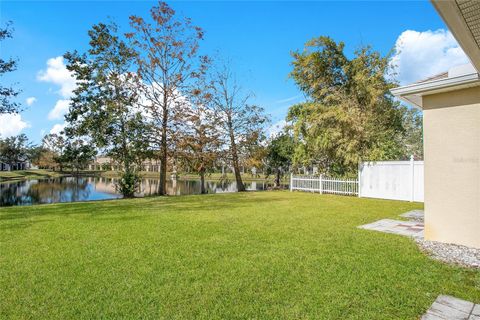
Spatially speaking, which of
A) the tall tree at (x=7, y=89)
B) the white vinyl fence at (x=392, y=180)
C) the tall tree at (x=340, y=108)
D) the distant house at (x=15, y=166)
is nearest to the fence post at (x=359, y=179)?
the white vinyl fence at (x=392, y=180)

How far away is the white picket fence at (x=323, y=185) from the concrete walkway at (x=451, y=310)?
10.4 m

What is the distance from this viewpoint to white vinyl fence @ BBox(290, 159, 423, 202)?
34.1 feet

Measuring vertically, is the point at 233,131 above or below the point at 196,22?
below

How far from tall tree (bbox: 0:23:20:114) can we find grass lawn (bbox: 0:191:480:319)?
337 inches

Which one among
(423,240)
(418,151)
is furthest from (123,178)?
(418,151)

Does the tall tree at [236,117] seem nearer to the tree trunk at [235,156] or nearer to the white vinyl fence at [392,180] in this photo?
the tree trunk at [235,156]

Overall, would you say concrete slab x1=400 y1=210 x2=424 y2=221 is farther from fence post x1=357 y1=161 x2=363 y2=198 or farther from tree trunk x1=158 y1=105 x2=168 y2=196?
tree trunk x1=158 y1=105 x2=168 y2=196

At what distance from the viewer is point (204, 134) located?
16.5m

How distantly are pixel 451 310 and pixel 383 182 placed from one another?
10000 millimetres

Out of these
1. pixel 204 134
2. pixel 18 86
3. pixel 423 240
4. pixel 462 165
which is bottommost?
pixel 423 240

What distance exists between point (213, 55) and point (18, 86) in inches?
414

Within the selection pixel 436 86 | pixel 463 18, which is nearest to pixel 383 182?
pixel 436 86

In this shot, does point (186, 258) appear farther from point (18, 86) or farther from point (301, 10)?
point (18, 86)

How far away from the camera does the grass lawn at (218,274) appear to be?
2.38m
